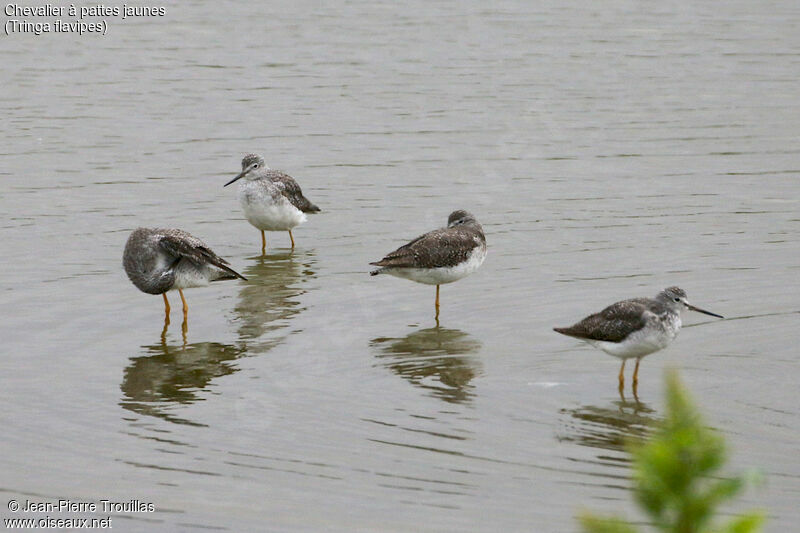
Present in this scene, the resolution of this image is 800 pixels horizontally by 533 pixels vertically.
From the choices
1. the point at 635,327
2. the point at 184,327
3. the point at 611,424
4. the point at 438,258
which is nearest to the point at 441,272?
the point at 438,258

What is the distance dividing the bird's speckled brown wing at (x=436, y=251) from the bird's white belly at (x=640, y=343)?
122 inches

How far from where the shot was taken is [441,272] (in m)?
13.8

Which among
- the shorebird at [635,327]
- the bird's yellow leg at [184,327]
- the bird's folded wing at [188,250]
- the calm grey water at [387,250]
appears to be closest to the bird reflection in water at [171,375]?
the calm grey water at [387,250]

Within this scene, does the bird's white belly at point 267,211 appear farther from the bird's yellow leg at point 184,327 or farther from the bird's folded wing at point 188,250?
the bird's yellow leg at point 184,327

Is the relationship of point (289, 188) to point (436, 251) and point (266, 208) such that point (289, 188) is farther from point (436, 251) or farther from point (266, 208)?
point (436, 251)

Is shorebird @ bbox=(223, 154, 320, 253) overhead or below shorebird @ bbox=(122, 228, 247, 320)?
overhead

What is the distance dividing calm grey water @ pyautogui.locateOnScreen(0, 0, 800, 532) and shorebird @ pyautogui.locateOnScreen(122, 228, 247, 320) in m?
0.60

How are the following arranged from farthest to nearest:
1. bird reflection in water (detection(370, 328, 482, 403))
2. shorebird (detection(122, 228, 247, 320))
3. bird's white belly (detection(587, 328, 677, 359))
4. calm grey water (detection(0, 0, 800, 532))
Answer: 1. shorebird (detection(122, 228, 247, 320))
2. bird reflection in water (detection(370, 328, 482, 403))
3. bird's white belly (detection(587, 328, 677, 359))
4. calm grey water (detection(0, 0, 800, 532))

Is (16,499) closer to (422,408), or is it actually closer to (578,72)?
(422,408)

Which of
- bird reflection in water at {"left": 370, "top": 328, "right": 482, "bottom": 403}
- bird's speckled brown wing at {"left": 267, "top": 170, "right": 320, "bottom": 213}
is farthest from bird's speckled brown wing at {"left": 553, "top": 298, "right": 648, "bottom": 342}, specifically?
bird's speckled brown wing at {"left": 267, "top": 170, "right": 320, "bottom": 213}

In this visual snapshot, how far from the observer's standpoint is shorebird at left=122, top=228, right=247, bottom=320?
13.5 m

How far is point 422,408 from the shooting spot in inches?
420

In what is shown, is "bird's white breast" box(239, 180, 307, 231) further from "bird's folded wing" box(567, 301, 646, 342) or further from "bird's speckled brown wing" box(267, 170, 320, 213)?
"bird's folded wing" box(567, 301, 646, 342)

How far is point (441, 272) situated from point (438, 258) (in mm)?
187
